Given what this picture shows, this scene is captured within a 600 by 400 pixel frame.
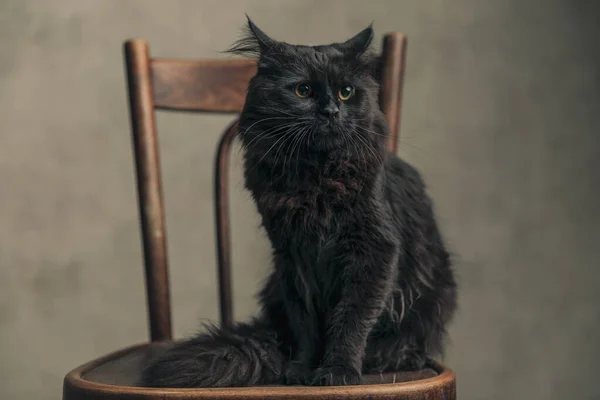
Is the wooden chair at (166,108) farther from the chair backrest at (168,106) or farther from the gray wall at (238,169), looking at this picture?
the gray wall at (238,169)

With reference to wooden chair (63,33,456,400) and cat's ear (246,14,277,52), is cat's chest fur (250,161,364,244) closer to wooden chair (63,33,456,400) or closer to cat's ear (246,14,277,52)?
cat's ear (246,14,277,52)

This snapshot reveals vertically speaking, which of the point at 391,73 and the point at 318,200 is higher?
the point at 391,73

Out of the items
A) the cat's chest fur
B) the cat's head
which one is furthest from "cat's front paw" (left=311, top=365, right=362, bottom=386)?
the cat's head

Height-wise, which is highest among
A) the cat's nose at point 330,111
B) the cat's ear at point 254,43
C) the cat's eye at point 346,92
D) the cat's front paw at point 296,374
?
the cat's ear at point 254,43

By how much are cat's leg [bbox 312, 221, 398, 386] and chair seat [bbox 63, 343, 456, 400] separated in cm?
5

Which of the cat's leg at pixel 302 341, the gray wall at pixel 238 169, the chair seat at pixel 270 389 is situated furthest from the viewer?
the gray wall at pixel 238 169

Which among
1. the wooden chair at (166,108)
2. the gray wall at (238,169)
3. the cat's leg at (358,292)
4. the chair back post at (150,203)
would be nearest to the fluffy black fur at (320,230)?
the cat's leg at (358,292)

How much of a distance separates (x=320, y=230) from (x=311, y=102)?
0.17 metres

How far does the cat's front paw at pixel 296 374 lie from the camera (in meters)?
0.94

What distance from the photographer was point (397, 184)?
1062mm

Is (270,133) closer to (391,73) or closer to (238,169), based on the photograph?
(391,73)

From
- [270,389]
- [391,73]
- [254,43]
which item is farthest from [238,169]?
[270,389]

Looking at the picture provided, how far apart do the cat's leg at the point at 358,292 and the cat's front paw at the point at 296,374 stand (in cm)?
2

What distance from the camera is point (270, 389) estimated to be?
0.90 m
